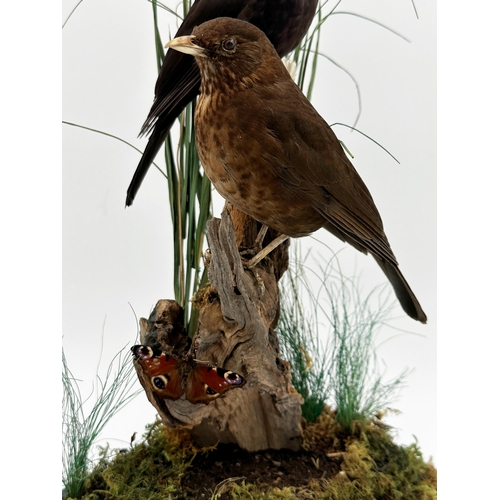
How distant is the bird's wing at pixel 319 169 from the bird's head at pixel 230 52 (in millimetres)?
62

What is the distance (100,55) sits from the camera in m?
2.16

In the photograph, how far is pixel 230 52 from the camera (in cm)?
178

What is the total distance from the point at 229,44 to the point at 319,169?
0.35 metres

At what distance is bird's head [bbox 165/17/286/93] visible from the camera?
5.74 feet

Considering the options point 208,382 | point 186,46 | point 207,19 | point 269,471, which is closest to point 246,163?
point 186,46

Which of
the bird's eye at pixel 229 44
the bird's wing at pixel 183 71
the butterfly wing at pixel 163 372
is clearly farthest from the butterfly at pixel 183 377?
the bird's eye at pixel 229 44

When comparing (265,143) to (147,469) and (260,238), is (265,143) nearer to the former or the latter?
(260,238)

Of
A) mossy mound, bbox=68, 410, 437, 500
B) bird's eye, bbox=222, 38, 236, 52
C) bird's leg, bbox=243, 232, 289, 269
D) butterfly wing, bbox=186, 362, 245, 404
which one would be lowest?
mossy mound, bbox=68, 410, 437, 500

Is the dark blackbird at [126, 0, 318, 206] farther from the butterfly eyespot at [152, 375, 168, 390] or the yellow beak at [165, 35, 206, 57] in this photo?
the butterfly eyespot at [152, 375, 168, 390]

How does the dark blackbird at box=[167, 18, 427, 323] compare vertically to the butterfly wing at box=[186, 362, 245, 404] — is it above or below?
above

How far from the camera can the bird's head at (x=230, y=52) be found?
1750 mm

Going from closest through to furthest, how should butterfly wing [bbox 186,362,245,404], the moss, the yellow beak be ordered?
the yellow beak
butterfly wing [bbox 186,362,245,404]
the moss

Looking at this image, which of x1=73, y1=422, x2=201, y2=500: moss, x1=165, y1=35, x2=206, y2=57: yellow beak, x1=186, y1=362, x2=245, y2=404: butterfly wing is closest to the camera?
x1=165, y1=35, x2=206, y2=57: yellow beak

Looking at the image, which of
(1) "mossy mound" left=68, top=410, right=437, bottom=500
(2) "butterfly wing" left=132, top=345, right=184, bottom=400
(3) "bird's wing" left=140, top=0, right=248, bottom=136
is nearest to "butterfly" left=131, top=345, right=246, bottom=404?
(2) "butterfly wing" left=132, top=345, right=184, bottom=400
